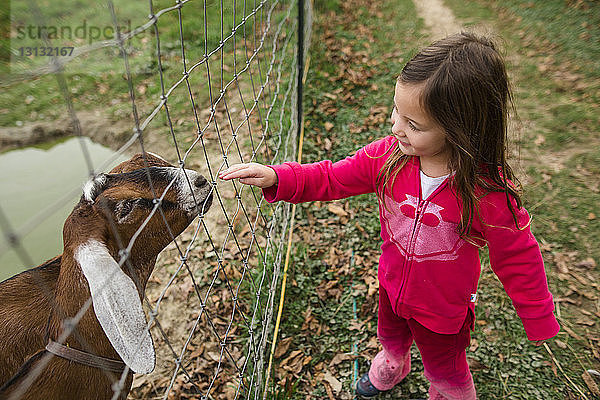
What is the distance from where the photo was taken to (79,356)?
1835mm

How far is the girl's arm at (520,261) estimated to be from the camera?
64.5 inches

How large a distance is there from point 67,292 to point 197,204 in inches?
24.9

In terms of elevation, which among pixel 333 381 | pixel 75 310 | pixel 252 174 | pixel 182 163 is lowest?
pixel 333 381

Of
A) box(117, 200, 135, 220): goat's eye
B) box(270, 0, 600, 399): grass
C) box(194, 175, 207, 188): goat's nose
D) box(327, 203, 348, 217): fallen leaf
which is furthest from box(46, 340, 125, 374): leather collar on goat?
box(327, 203, 348, 217): fallen leaf

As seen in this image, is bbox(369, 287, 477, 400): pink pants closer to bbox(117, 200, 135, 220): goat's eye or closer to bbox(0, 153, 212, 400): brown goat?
bbox(0, 153, 212, 400): brown goat

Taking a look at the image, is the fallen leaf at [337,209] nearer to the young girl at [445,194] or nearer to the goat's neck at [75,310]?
the young girl at [445,194]

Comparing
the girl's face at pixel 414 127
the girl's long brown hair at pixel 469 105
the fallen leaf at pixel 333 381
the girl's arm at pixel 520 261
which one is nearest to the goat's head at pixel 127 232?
the girl's face at pixel 414 127

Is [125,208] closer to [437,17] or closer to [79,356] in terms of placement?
[79,356]

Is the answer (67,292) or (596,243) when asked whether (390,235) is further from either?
(596,243)

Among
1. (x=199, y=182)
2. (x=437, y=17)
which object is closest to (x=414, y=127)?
(x=199, y=182)

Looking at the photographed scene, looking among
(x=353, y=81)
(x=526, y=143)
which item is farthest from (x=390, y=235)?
(x=353, y=81)

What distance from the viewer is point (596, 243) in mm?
3430

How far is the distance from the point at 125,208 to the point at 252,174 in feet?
1.92

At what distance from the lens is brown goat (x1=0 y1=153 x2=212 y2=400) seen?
176 cm
